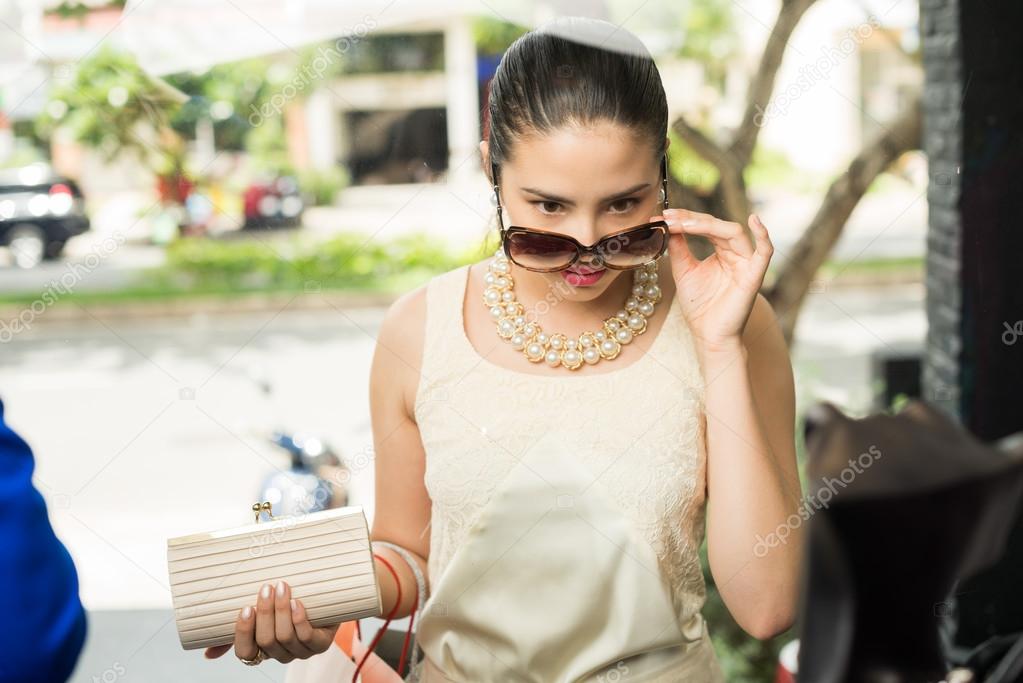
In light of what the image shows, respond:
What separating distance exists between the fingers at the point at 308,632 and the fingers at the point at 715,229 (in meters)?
0.79

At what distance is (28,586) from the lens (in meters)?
1.09

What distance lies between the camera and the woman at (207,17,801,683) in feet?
5.15

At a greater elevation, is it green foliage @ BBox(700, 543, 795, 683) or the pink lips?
the pink lips

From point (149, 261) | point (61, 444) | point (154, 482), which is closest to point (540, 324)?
point (154, 482)

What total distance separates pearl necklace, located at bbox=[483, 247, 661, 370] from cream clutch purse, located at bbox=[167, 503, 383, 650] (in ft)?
1.56

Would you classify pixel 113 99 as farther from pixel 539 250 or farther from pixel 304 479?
pixel 539 250

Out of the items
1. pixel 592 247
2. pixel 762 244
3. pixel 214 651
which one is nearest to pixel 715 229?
pixel 762 244

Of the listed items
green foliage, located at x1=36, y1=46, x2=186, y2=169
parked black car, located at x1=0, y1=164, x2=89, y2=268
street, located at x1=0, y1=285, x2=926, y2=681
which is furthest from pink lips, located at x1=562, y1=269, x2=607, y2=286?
parked black car, located at x1=0, y1=164, x2=89, y2=268

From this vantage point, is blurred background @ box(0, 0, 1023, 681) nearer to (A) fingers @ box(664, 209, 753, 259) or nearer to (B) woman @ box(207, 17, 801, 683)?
(B) woman @ box(207, 17, 801, 683)

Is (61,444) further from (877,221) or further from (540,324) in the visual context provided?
(877,221)

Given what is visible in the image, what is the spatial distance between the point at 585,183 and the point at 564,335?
0.31m

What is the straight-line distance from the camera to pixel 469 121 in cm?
1446

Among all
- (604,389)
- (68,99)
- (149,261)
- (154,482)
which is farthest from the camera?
(149,261)

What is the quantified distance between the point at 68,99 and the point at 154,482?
7.24ft
